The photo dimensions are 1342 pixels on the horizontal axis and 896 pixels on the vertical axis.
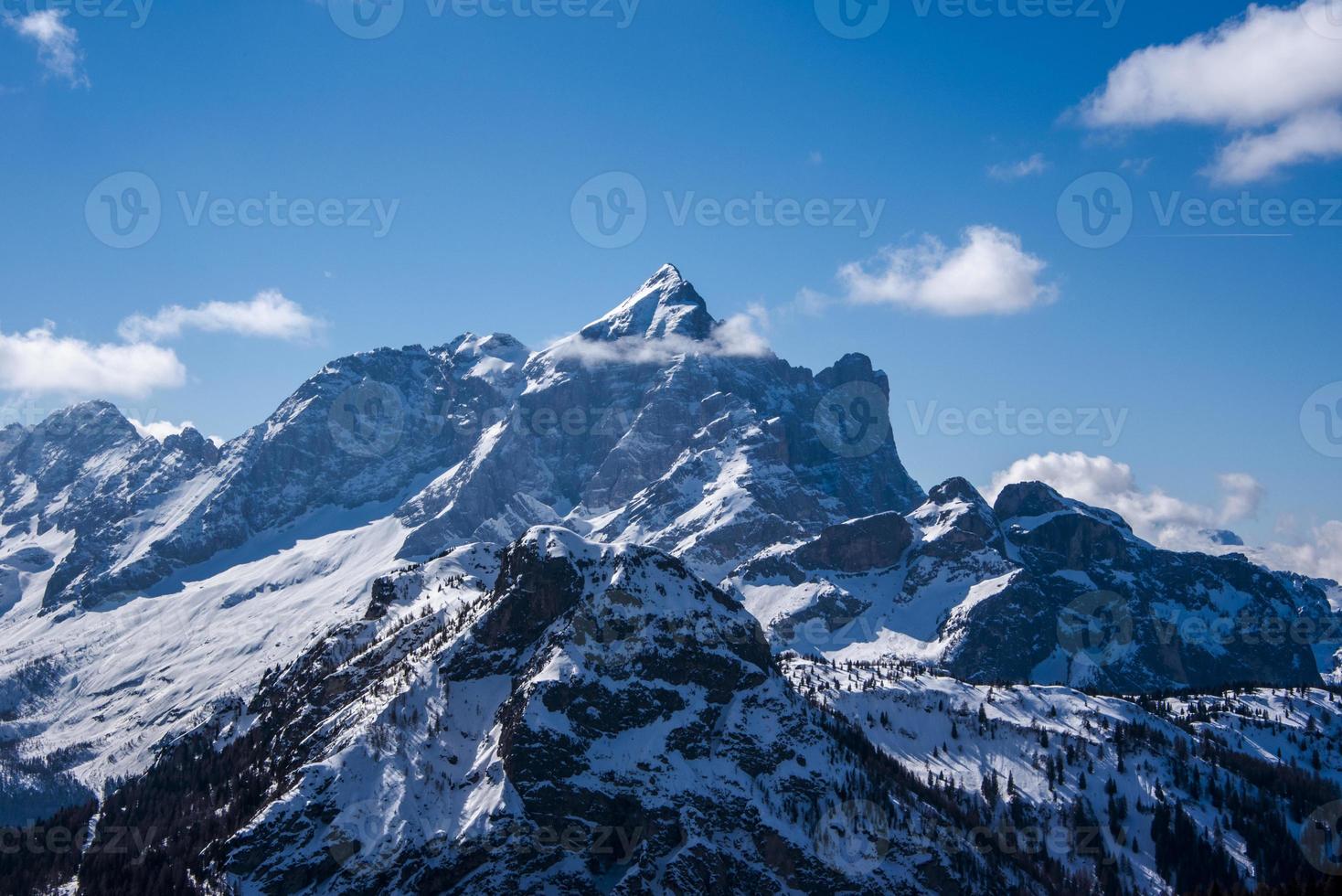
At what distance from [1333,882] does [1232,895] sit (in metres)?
19.7

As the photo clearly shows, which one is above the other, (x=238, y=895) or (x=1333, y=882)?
(x=1333, y=882)

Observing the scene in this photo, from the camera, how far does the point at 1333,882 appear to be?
14062 centimetres

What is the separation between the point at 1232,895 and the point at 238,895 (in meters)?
139

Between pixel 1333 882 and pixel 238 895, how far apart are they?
14882 cm

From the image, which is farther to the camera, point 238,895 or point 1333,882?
point 238,895

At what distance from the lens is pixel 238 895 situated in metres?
200

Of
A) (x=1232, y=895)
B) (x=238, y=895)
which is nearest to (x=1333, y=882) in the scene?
(x=1232, y=895)

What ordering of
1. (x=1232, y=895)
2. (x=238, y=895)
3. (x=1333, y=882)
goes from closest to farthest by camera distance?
1. (x=1333, y=882)
2. (x=1232, y=895)
3. (x=238, y=895)

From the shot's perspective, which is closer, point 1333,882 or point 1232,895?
point 1333,882

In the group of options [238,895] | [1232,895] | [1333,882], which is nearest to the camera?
[1333,882]

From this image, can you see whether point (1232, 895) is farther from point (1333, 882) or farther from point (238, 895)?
point (238, 895)

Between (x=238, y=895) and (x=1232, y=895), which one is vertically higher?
(x=1232, y=895)

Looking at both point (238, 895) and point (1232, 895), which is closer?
point (1232, 895)
